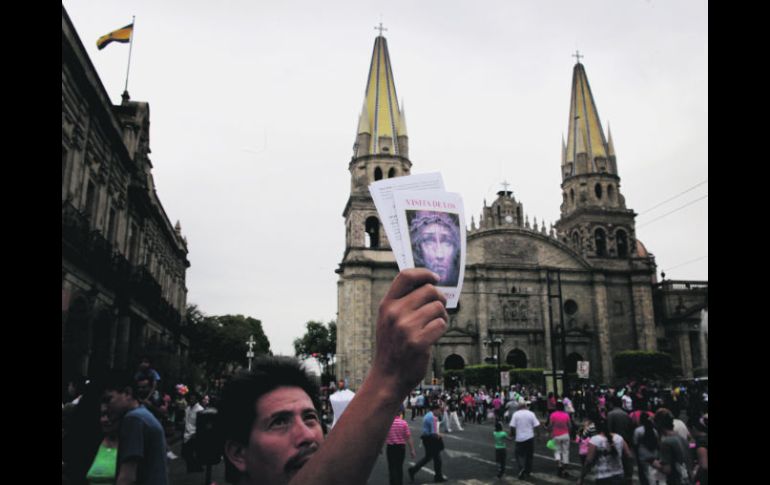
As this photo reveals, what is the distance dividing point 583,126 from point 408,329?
56422 mm

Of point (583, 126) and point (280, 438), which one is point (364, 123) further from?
point (280, 438)

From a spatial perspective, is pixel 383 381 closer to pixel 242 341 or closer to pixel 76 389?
pixel 76 389

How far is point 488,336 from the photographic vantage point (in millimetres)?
44031

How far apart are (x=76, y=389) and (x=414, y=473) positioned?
27.4ft

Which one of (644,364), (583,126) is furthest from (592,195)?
(644,364)

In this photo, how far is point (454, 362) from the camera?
143ft

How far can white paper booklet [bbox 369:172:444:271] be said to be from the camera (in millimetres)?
1897

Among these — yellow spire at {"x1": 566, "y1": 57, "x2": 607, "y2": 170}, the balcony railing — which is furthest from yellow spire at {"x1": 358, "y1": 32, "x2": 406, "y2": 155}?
the balcony railing

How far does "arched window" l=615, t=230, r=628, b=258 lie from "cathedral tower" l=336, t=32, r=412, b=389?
2166cm

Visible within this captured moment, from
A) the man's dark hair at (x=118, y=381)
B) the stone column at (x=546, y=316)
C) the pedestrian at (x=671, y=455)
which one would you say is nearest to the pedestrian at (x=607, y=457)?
the pedestrian at (x=671, y=455)

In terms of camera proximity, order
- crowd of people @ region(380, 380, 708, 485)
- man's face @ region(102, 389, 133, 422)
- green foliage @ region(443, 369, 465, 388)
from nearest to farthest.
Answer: man's face @ region(102, 389, 133, 422)
crowd of people @ region(380, 380, 708, 485)
green foliage @ region(443, 369, 465, 388)

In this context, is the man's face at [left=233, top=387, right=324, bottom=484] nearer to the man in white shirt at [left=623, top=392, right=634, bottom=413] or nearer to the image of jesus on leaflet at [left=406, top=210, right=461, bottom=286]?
the image of jesus on leaflet at [left=406, top=210, right=461, bottom=286]
